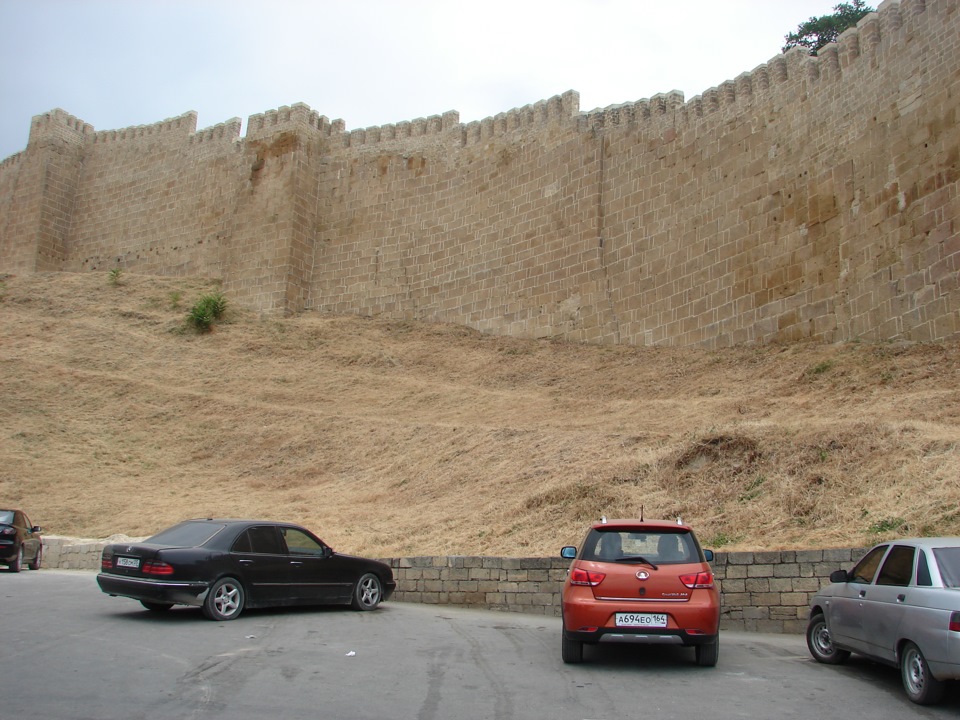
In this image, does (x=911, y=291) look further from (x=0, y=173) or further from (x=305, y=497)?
(x=0, y=173)

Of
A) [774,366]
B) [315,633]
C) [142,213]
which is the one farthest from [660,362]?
[142,213]

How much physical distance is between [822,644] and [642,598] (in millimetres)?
1602

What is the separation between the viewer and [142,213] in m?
31.6

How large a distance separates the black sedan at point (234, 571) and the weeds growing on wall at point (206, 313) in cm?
1734

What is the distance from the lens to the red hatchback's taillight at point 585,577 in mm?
6684

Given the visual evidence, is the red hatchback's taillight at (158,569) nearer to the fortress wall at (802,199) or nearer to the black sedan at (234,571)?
the black sedan at (234,571)

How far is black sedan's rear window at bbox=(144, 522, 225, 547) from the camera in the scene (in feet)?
27.6

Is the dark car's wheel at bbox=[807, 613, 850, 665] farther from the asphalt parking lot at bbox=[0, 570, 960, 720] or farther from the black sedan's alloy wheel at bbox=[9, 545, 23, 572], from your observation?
the black sedan's alloy wheel at bbox=[9, 545, 23, 572]

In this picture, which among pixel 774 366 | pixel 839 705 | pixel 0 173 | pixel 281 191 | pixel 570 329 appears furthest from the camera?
pixel 0 173

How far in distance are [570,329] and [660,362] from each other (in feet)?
→ 11.0

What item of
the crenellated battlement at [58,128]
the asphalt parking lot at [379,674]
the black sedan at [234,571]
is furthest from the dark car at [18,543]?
the crenellated battlement at [58,128]

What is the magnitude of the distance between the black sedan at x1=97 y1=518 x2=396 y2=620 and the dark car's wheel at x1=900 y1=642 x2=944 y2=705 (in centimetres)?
535

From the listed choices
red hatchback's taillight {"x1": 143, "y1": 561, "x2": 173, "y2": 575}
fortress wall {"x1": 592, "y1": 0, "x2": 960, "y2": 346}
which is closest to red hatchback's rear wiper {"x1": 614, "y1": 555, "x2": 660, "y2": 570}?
red hatchback's taillight {"x1": 143, "y1": 561, "x2": 173, "y2": 575}

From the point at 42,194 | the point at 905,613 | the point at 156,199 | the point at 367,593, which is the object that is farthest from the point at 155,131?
the point at 905,613
